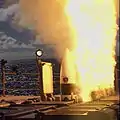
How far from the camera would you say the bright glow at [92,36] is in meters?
16.3

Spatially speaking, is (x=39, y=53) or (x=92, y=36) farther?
(x=92, y=36)

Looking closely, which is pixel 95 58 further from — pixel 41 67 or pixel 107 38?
pixel 41 67

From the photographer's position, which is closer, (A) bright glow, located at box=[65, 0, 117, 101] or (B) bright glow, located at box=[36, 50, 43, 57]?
(B) bright glow, located at box=[36, 50, 43, 57]

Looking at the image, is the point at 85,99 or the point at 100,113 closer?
the point at 100,113

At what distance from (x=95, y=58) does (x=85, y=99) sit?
423 cm

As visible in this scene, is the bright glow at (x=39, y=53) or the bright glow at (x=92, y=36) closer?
the bright glow at (x=39, y=53)

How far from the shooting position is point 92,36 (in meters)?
16.9

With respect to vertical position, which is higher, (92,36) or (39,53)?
(92,36)

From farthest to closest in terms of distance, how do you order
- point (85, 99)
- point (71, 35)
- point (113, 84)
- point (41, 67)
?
1. point (113, 84)
2. point (71, 35)
3. point (41, 67)
4. point (85, 99)

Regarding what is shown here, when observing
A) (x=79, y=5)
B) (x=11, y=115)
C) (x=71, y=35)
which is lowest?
(x=11, y=115)

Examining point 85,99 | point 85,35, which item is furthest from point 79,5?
point 85,99

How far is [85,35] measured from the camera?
16.5 meters

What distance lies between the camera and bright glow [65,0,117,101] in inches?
642

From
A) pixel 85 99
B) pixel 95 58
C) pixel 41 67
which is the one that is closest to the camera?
pixel 85 99
